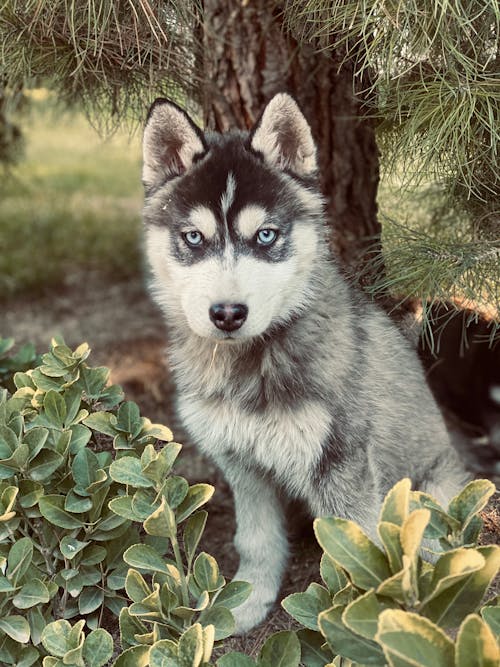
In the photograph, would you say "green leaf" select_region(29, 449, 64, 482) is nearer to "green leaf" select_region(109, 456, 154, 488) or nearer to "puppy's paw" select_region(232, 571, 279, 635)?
"green leaf" select_region(109, 456, 154, 488)

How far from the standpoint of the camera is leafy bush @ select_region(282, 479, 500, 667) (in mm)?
1647

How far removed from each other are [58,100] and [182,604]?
2692 mm

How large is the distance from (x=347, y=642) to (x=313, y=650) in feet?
1.30

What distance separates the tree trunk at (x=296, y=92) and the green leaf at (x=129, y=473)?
4.66 feet

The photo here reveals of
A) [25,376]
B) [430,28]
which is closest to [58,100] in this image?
[25,376]

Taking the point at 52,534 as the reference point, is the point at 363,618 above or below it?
above

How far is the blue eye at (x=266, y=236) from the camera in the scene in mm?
2525

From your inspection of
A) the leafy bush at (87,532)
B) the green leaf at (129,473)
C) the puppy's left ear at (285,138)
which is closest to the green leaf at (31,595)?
the leafy bush at (87,532)

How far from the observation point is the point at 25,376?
9.75 ft

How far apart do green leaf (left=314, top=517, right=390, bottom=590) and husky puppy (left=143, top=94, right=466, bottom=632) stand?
2.35 ft

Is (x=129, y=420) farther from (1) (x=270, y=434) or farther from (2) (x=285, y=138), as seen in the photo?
(2) (x=285, y=138)

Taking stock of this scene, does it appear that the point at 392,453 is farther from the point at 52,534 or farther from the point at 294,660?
the point at 52,534

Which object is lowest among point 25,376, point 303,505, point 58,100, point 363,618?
point 303,505

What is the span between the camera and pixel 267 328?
264cm
